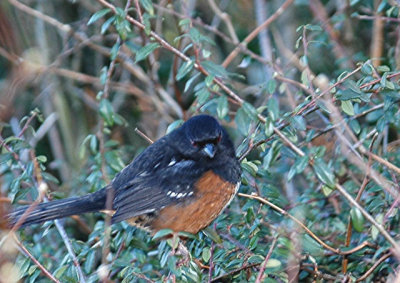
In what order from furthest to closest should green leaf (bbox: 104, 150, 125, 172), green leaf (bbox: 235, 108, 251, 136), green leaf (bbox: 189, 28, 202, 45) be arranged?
green leaf (bbox: 104, 150, 125, 172) → green leaf (bbox: 189, 28, 202, 45) → green leaf (bbox: 235, 108, 251, 136)

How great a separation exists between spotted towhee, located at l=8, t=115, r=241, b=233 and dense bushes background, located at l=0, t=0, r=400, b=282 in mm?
95

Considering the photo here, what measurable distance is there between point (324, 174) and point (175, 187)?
1.09 m

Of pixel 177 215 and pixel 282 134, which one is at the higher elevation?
pixel 282 134

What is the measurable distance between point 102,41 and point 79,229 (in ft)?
5.96

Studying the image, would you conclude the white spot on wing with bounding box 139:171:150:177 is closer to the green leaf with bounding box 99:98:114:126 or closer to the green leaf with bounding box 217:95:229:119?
the green leaf with bounding box 99:98:114:126

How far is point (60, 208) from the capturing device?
3.41 m

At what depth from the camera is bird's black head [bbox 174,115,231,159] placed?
343cm

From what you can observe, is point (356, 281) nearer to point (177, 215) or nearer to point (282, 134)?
point (282, 134)

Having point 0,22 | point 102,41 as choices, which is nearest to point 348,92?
point 0,22

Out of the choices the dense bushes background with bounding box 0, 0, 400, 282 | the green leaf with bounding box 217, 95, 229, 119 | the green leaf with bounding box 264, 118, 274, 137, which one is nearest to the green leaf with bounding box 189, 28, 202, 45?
the dense bushes background with bounding box 0, 0, 400, 282

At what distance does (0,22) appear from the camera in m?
2.42

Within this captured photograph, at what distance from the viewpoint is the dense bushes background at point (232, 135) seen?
106 inches

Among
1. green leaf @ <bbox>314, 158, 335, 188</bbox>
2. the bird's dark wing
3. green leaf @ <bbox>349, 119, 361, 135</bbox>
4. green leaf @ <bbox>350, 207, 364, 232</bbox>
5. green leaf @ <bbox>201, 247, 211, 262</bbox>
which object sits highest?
green leaf @ <bbox>314, 158, 335, 188</bbox>

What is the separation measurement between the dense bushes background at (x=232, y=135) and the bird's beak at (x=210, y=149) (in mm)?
175
